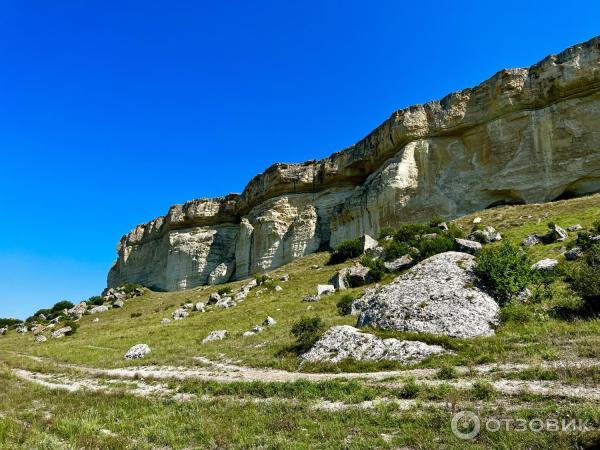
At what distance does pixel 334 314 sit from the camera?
21.2 metres

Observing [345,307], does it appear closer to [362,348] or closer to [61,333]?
[362,348]

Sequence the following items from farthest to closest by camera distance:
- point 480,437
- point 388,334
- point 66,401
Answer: point 388,334 < point 66,401 < point 480,437

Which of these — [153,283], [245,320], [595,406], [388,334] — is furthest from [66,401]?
[153,283]

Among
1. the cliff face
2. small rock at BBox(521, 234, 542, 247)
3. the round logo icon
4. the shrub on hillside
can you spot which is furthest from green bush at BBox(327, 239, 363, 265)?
the round logo icon

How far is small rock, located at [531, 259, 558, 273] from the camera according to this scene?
1859 centimetres

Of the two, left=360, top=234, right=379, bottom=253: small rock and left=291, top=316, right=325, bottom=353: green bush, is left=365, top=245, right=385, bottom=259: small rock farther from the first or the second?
left=291, top=316, right=325, bottom=353: green bush

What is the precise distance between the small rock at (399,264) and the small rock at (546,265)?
9.91 meters

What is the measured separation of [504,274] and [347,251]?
1144 inches

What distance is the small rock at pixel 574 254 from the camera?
65.0 ft

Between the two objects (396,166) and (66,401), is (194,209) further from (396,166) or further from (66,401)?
(66,401)

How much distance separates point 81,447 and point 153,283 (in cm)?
8602

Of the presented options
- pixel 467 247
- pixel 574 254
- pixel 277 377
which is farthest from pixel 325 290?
pixel 277 377

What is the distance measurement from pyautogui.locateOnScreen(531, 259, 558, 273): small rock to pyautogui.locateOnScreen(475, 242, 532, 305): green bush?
10.4ft

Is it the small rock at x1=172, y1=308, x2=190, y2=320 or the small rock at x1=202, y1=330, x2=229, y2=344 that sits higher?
the small rock at x1=172, y1=308, x2=190, y2=320
